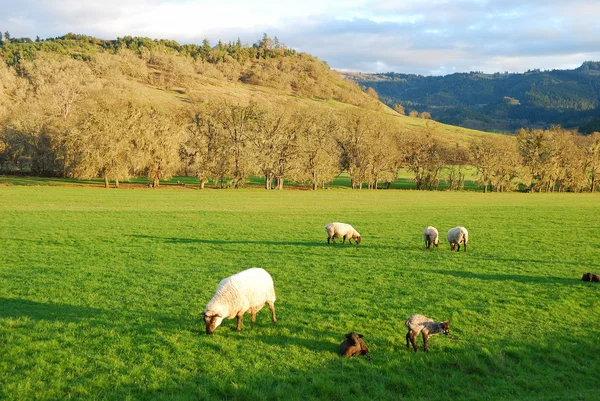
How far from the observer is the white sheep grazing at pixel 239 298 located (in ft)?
36.8

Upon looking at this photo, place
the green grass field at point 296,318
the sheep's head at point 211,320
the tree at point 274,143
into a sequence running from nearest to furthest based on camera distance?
the green grass field at point 296,318 → the sheep's head at point 211,320 → the tree at point 274,143

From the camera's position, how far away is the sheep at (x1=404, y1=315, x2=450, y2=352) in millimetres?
10594

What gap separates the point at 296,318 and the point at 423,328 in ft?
13.2

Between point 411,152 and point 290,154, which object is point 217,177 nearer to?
point 290,154

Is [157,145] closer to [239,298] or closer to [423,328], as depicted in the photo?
[239,298]

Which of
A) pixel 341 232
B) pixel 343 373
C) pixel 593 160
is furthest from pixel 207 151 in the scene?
pixel 593 160

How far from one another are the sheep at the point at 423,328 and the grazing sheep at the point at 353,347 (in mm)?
1260

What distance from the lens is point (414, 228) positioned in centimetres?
3438

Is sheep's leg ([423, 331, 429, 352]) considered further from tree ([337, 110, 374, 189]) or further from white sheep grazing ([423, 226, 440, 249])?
tree ([337, 110, 374, 189])

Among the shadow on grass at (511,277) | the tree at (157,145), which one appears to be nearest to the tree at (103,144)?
the tree at (157,145)

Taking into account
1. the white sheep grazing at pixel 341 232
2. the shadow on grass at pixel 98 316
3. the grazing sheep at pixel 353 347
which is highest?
the white sheep grazing at pixel 341 232

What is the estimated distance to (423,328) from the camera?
1063cm

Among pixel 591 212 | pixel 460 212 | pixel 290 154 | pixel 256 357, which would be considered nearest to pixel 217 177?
pixel 290 154

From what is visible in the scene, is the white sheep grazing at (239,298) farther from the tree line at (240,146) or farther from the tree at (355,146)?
the tree at (355,146)
